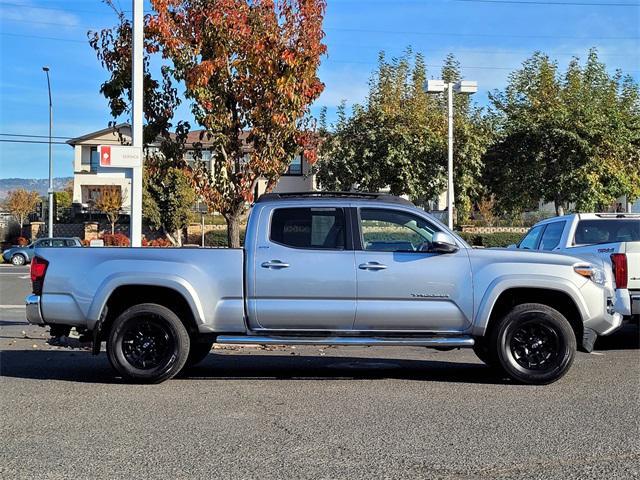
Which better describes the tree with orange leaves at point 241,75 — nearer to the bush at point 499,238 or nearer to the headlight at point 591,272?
the headlight at point 591,272

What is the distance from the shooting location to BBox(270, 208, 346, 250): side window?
752 cm

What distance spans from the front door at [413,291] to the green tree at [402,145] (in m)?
20.4

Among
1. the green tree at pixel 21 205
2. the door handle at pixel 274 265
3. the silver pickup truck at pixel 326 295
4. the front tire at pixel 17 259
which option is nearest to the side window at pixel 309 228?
the silver pickup truck at pixel 326 295

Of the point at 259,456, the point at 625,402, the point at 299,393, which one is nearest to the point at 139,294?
the point at 299,393

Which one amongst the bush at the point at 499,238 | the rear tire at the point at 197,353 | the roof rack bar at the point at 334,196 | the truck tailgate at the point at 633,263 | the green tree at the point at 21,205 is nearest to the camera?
the roof rack bar at the point at 334,196

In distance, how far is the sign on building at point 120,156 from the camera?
Answer: 10203mm

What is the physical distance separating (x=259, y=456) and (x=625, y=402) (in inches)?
147

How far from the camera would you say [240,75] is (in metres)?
10.9

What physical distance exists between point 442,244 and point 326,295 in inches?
52.0

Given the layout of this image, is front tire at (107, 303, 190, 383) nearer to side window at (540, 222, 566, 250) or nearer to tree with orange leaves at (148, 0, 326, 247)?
tree with orange leaves at (148, 0, 326, 247)

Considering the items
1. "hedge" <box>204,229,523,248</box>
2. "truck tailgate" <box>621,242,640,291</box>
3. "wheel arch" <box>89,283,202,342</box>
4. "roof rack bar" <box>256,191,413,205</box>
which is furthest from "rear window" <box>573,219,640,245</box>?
"hedge" <box>204,229,523,248</box>

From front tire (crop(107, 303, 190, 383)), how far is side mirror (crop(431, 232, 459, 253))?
9.11ft

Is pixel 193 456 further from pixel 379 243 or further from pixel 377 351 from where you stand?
pixel 377 351

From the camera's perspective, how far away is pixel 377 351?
1014 centimetres
